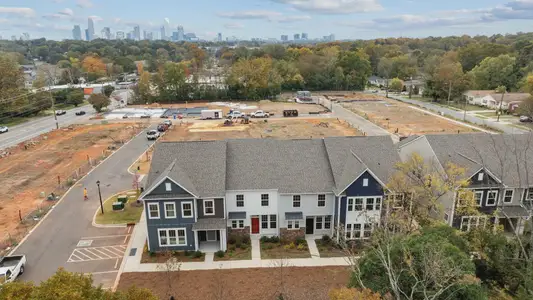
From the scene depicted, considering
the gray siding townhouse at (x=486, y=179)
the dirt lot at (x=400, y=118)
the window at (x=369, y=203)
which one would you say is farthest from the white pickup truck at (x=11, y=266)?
the dirt lot at (x=400, y=118)

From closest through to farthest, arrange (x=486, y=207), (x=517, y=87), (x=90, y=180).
→ 1. (x=486, y=207)
2. (x=90, y=180)
3. (x=517, y=87)

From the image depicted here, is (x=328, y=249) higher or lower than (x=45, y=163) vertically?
lower

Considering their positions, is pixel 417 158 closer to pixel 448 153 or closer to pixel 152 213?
pixel 448 153

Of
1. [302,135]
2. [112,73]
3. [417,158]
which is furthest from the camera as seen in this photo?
[112,73]

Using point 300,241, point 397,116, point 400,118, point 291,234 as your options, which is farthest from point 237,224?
point 397,116

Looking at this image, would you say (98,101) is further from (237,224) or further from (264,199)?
(264,199)

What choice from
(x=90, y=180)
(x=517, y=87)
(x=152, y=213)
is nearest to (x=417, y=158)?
(x=152, y=213)

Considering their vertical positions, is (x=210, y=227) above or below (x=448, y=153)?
below

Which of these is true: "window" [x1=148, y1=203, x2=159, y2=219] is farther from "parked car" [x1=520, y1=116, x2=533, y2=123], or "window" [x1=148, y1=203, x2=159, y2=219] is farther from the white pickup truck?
"parked car" [x1=520, y1=116, x2=533, y2=123]

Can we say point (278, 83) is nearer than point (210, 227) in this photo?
No
